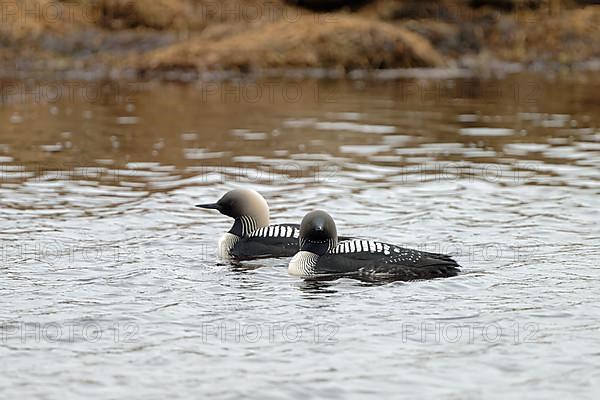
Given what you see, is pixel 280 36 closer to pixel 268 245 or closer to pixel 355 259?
pixel 268 245

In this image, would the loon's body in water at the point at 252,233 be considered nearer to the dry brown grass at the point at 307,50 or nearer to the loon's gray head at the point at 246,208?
the loon's gray head at the point at 246,208

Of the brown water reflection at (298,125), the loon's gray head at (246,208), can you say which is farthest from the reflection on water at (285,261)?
the loon's gray head at (246,208)

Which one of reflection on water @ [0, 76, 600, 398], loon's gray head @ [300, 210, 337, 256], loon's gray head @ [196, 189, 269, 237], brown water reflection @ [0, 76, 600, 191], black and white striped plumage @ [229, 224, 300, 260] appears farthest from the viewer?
brown water reflection @ [0, 76, 600, 191]

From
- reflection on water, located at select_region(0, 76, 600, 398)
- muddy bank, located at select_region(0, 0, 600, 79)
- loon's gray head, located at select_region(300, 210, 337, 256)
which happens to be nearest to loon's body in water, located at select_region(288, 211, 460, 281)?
loon's gray head, located at select_region(300, 210, 337, 256)

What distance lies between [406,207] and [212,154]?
5.17 metres

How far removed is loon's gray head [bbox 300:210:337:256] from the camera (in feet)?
33.1

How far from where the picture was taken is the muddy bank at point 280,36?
109 ft

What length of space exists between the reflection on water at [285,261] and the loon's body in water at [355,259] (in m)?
0.15

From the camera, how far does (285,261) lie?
10773mm

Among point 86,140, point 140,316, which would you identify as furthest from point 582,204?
point 86,140

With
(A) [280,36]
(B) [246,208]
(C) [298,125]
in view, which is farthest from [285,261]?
(A) [280,36]

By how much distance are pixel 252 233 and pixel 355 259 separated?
59.1 inches

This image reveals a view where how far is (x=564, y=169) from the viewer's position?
16.2 meters

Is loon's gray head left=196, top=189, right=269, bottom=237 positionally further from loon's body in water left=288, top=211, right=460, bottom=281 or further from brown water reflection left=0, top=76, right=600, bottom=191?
brown water reflection left=0, top=76, right=600, bottom=191
